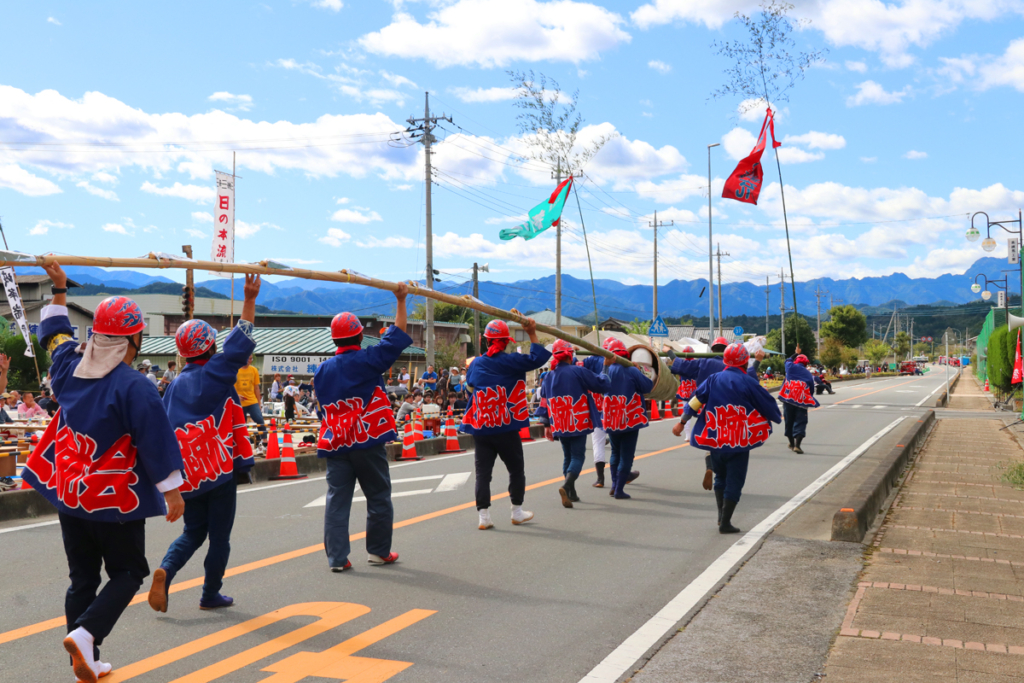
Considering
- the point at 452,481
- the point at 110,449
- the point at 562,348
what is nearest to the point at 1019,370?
the point at 452,481

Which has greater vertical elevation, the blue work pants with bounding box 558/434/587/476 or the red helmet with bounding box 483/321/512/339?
the red helmet with bounding box 483/321/512/339

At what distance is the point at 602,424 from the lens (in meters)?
10.4

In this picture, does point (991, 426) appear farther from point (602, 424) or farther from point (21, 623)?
point (21, 623)

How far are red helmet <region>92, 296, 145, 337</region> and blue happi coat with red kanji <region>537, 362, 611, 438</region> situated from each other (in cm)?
613

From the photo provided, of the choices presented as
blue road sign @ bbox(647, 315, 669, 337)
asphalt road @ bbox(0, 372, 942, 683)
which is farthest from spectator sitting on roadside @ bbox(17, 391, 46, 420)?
blue road sign @ bbox(647, 315, 669, 337)

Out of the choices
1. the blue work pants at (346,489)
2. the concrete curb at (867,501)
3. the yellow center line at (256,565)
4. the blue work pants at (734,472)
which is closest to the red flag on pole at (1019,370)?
the concrete curb at (867,501)

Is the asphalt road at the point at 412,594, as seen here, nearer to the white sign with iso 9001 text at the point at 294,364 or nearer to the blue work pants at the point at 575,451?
the blue work pants at the point at 575,451

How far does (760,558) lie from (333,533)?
135 inches

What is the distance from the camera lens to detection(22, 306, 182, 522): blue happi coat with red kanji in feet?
13.3

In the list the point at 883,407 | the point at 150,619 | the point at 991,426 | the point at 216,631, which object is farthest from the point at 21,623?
the point at 883,407

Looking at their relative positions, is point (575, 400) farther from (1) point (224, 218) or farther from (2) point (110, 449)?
(1) point (224, 218)

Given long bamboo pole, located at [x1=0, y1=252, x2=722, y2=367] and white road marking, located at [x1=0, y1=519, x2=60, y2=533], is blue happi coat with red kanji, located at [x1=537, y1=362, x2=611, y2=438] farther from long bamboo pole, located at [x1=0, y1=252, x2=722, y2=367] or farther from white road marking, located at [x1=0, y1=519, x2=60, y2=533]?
white road marking, located at [x1=0, y1=519, x2=60, y2=533]

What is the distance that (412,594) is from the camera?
19.4 feet

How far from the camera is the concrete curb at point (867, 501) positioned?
7336 mm
